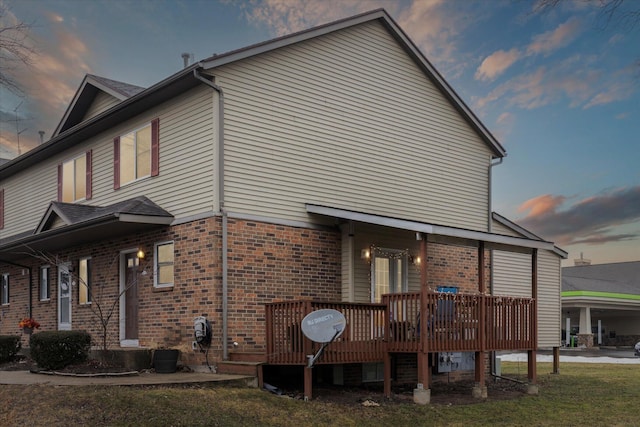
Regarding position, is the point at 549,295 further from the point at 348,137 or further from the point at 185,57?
the point at 185,57

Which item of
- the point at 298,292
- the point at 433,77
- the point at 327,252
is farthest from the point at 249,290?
the point at 433,77

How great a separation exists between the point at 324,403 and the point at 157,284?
474cm

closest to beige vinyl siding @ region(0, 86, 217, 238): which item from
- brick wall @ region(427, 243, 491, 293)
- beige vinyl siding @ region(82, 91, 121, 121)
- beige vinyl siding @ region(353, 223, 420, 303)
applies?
beige vinyl siding @ region(82, 91, 121, 121)

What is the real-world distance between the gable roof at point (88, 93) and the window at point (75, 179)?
1.41 meters

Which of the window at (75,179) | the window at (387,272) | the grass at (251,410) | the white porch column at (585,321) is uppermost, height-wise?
the window at (75,179)

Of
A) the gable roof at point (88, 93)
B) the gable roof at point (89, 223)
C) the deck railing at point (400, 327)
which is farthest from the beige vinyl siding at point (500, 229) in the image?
the gable roof at point (88, 93)

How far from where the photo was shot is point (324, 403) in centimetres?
1125

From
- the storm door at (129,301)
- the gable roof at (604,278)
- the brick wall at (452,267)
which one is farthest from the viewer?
the gable roof at (604,278)

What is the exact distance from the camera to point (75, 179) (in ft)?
59.2

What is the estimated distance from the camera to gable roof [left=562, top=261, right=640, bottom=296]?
41.1 m

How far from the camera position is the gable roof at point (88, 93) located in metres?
17.3

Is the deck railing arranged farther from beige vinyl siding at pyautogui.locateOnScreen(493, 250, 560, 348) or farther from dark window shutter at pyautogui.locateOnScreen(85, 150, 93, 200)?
dark window shutter at pyautogui.locateOnScreen(85, 150, 93, 200)

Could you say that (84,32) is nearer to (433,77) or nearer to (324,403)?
Answer: (433,77)

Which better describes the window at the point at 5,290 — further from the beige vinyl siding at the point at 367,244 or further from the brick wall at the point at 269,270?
the beige vinyl siding at the point at 367,244
